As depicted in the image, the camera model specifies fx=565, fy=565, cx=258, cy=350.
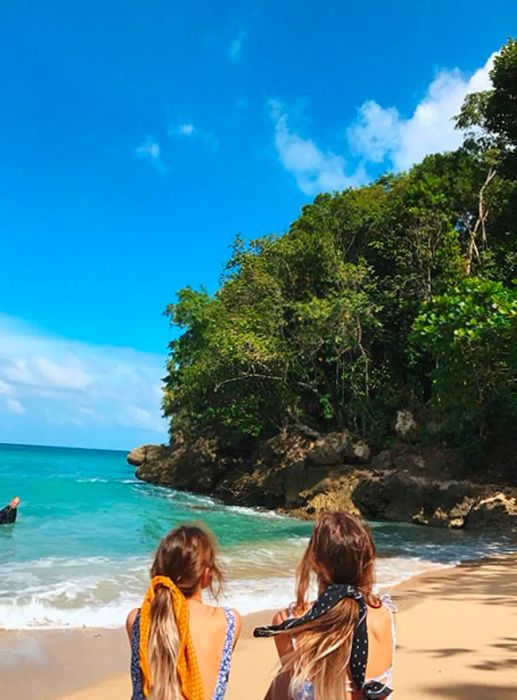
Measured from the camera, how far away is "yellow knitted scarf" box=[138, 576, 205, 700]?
1.99 metres

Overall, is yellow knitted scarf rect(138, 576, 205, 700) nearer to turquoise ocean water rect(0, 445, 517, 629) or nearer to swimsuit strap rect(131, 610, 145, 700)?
swimsuit strap rect(131, 610, 145, 700)

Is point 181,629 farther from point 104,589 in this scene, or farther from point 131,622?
point 104,589

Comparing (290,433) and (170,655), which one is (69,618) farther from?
(290,433)

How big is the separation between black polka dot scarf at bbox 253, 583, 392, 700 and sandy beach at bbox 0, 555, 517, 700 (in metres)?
2.35

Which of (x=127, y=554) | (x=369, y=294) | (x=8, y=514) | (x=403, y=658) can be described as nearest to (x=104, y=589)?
(x=127, y=554)

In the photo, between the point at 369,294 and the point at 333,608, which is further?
the point at 369,294

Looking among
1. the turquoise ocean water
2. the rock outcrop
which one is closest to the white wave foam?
the turquoise ocean water

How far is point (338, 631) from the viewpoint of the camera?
1916 mm

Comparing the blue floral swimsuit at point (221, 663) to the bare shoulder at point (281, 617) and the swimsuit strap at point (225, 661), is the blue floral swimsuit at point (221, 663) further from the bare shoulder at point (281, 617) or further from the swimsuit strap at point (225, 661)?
the bare shoulder at point (281, 617)

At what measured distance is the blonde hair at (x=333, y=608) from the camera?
6.20 ft

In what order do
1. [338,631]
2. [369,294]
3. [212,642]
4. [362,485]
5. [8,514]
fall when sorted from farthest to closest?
[369,294] → [362,485] → [8,514] → [212,642] → [338,631]

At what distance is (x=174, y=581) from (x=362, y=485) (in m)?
17.8

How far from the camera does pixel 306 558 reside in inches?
85.1

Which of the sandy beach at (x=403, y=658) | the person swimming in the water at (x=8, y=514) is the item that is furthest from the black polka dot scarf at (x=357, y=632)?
the person swimming in the water at (x=8, y=514)
